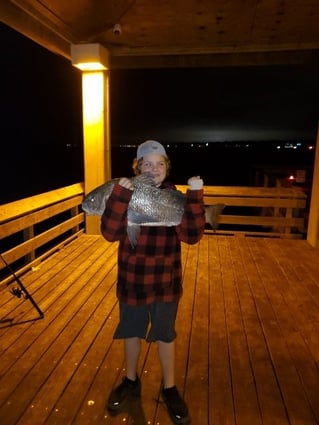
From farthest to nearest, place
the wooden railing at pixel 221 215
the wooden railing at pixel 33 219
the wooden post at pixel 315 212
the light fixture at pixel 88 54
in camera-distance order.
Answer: the wooden post at pixel 315 212
the light fixture at pixel 88 54
the wooden railing at pixel 221 215
the wooden railing at pixel 33 219

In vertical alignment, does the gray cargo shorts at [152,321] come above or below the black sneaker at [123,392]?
above

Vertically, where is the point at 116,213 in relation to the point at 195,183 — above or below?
below

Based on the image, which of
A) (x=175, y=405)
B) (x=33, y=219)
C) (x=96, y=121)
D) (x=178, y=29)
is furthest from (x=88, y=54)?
(x=175, y=405)

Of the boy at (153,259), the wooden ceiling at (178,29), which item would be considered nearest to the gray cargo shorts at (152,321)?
the boy at (153,259)

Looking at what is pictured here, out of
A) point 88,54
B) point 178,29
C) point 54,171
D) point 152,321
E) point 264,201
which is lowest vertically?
point 54,171

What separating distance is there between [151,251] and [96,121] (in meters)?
4.06

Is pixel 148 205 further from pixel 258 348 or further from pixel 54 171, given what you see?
pixel 54 171

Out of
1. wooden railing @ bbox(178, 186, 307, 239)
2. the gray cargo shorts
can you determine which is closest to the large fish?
the gray cargo shorts

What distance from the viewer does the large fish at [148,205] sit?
5.76ft

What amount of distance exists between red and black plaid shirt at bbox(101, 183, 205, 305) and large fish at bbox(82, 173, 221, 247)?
0.03 metres

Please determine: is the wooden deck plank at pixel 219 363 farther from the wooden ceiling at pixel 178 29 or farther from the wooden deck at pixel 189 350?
the wooden ceiling at pixel 178 29

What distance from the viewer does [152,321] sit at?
193cm

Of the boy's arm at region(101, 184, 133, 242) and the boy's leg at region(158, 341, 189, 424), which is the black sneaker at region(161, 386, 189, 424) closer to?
the boy's leg at region(158, 341, 189, 424)

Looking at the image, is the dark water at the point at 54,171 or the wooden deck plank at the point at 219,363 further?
the dark water at the point at 54,171
